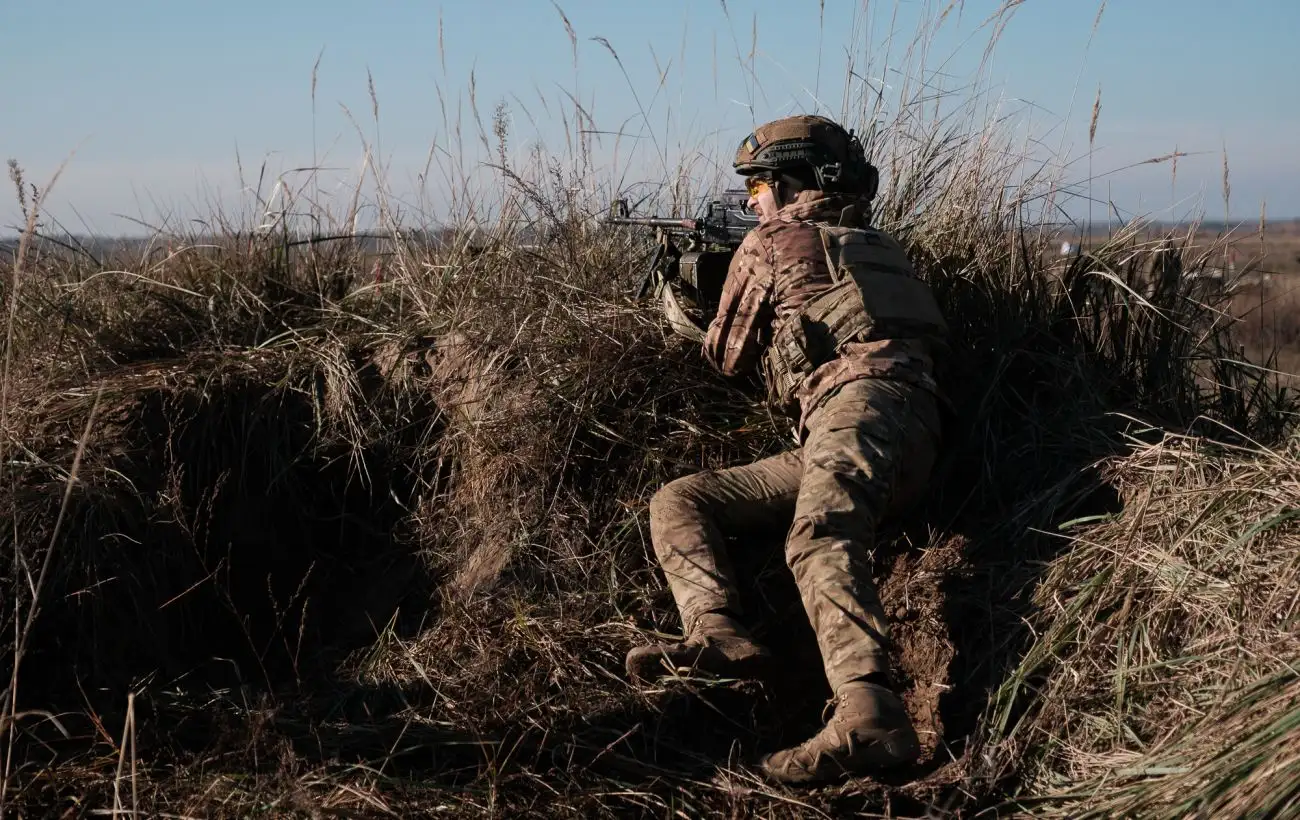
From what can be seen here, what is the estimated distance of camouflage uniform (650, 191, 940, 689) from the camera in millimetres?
2947

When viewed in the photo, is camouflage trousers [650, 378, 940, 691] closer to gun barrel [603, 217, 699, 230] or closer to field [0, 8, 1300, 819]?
field [0, 8, 1300, 819]

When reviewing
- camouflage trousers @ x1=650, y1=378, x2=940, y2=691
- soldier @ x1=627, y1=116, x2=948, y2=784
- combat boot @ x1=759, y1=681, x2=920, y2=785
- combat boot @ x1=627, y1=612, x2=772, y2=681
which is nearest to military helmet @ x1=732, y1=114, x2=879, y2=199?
soldier @ x1=627, y1=116, x2=948, y2=784

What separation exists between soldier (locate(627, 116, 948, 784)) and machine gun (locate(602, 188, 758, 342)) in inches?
6.1

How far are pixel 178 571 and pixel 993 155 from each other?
324 centimetres

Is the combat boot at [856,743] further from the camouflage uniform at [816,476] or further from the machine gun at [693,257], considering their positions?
the machine gun at [693,257]

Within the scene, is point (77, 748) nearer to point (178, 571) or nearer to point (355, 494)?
point (178, 571)

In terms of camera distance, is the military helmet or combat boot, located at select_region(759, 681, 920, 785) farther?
the military helmet

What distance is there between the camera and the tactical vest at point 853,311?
346cm

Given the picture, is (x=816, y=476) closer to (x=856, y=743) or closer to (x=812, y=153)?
(x=856, y=743)

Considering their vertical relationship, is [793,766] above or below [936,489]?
below

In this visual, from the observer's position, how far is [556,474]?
381cm

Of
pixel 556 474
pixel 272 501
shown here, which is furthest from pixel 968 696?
pixel 272 501

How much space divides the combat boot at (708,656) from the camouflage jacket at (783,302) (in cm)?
78

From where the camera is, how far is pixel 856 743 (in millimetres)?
2654
